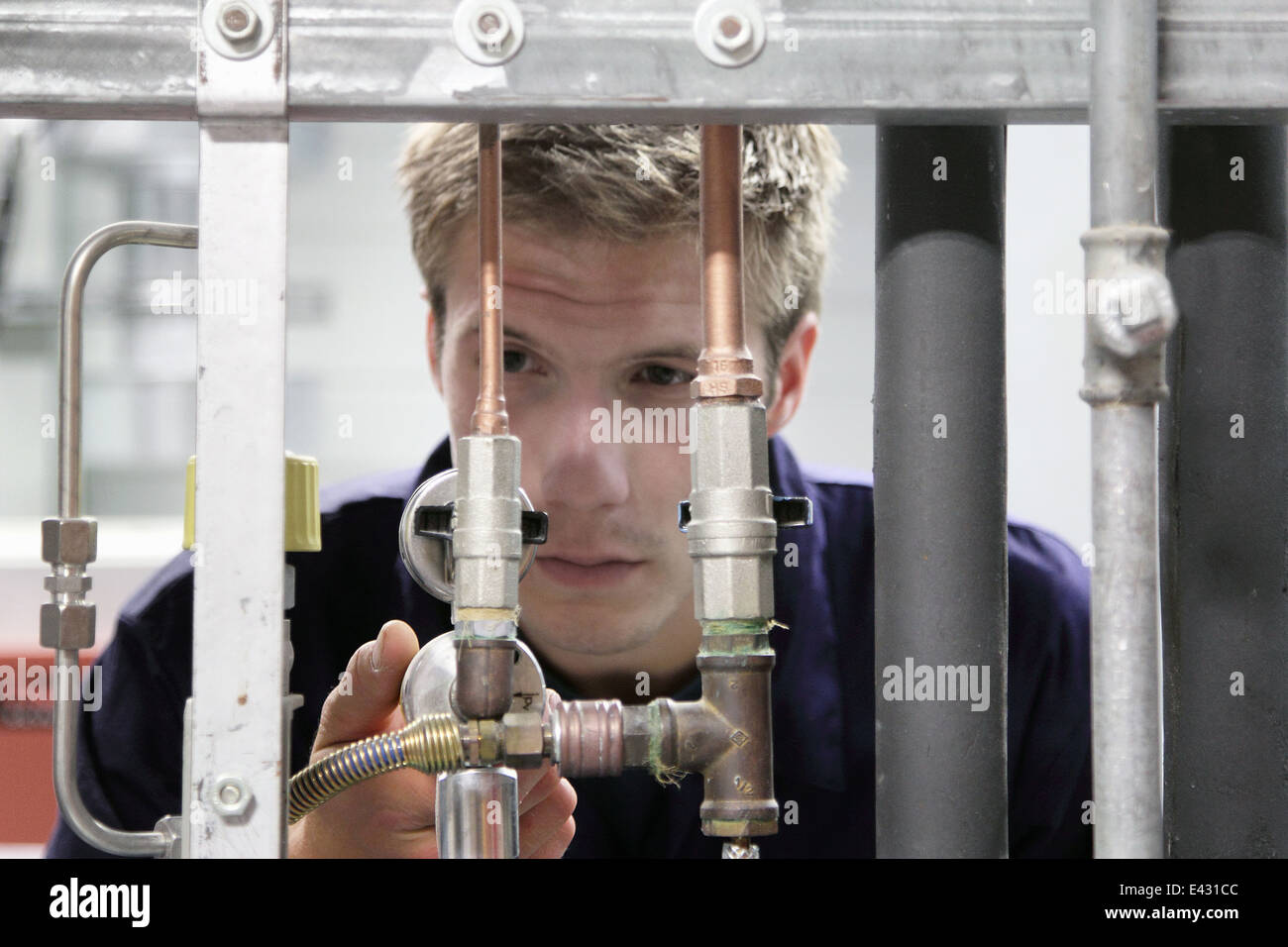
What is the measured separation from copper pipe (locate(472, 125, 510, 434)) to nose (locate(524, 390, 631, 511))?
393 mm

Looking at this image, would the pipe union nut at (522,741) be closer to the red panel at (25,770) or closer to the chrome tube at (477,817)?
the chrome tube at (477,817)

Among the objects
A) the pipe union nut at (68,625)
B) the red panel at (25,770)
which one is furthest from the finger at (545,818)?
the red panel at (25,770)

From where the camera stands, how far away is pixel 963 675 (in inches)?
17.3

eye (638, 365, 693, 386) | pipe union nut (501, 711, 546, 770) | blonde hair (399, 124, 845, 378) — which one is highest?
blonde hair (399, 124, 845, 378)

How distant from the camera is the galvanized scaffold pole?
38cm

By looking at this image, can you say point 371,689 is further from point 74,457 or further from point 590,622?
point 590,622

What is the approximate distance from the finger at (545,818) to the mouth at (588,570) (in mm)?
302

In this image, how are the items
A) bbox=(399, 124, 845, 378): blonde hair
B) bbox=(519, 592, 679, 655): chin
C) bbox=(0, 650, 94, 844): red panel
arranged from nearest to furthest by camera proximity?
bbox=(399, 124, 845, 378): blonde hair
bbox=(519, 592, 679, 655): chin
bbox=(0, 650, 94, 844): red panel

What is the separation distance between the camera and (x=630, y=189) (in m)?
0.83

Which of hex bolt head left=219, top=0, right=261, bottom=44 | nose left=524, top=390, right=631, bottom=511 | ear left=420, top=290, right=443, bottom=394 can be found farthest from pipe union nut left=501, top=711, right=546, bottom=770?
ear left=420, top=290, right=443, bottom=394

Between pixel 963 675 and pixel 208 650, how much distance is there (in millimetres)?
277

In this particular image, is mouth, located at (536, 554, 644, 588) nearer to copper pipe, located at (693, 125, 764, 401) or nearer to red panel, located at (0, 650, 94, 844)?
copper pipe, located at (693, 125, 764, 401)
